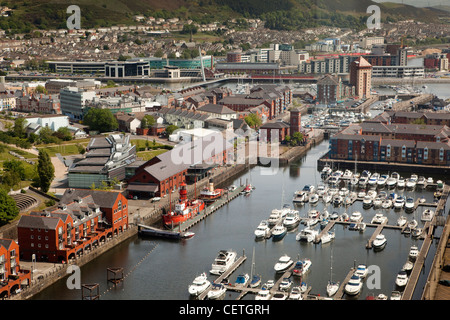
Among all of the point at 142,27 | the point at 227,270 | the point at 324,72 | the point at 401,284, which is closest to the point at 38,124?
the point at 227,270

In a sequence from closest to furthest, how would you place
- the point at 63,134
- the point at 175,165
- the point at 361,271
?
the point at 361,271 → the point at 175,165 → the point at 63,134

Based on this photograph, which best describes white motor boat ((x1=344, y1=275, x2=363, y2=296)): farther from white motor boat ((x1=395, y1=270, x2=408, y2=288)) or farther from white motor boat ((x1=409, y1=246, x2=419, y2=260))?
white motor boat ((x1=409, y1=246, x2=419, y2=260))

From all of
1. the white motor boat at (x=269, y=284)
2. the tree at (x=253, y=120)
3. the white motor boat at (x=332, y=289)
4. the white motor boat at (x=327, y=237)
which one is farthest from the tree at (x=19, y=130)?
→ the white motor boat at (x=332, y=289)

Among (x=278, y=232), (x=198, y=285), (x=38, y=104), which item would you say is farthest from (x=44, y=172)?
(x=38, y=104)

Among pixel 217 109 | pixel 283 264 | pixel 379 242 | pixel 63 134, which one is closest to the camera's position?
pixel 283 264

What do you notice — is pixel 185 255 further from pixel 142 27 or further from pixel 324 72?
pixel 142 27

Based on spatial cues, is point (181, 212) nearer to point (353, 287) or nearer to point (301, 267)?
point (301, 267)
